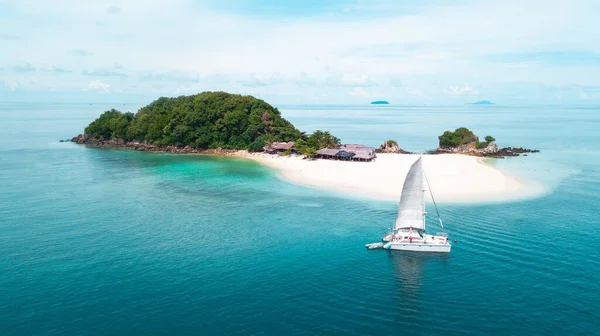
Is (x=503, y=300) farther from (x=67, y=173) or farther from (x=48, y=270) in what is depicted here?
(x=67, y=173)

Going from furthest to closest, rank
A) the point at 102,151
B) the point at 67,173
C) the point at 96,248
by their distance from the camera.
Result: the point at 102,151
the point at 67,173
the point at 96,248

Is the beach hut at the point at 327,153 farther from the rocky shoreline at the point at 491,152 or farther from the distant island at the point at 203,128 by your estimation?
the rocky shoreline at the point at 491,152

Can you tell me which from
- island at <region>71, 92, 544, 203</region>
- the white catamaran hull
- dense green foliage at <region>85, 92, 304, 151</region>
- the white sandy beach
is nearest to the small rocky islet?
dense green foliage at <region>85, 92, 304, 151</region>

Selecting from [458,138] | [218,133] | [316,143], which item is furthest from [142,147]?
[458,138]

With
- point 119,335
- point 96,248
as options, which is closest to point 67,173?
point 96,248

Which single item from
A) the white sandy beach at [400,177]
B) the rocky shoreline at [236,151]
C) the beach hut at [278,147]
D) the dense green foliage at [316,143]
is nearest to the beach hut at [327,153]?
the dense green foliage at [316,143]
